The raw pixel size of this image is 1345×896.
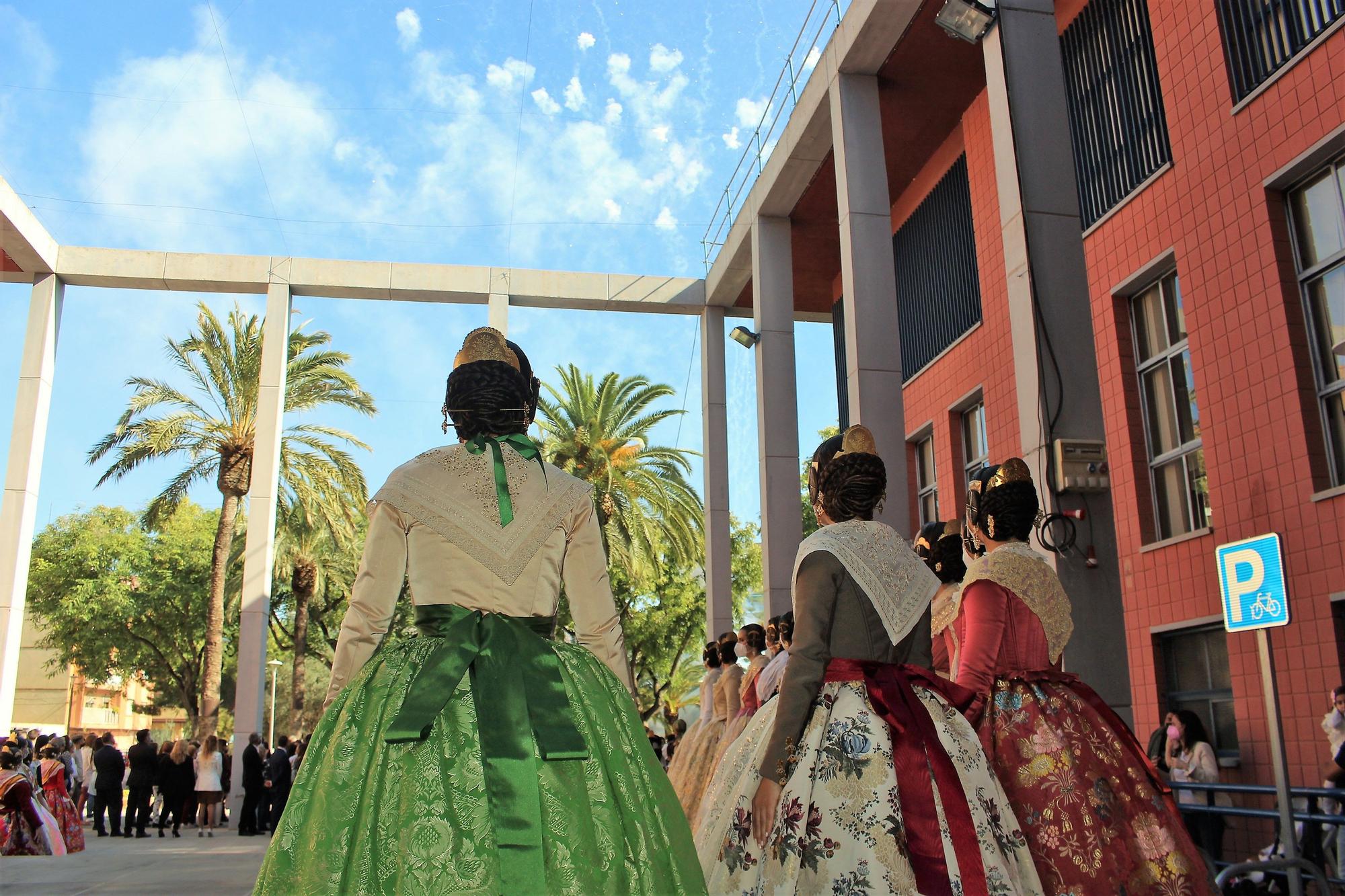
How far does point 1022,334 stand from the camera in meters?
7.42

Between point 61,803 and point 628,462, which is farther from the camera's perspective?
point 628,462

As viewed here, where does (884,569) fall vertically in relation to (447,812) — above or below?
above

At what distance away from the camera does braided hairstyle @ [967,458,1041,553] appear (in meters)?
4.15

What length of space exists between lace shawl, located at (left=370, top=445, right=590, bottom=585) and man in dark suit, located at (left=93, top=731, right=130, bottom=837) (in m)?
15.9

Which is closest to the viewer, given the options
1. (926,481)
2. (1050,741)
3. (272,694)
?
(1050,741)

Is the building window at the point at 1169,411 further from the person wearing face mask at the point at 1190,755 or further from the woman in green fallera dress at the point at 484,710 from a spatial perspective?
the woman in green fallera dress at the point at 484,710

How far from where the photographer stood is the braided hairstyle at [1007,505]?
4152mm

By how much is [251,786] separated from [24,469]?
592cm

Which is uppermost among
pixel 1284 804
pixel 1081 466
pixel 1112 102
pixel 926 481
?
pixel 1112 102

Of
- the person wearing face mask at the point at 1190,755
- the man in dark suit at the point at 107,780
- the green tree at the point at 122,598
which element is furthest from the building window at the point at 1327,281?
the green tree at the point at 122,598

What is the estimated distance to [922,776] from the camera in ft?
9.90

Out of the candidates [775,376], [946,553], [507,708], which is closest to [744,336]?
[775,376]

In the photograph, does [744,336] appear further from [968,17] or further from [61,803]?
[61,803]

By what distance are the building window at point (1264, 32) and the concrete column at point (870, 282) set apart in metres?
3.34
